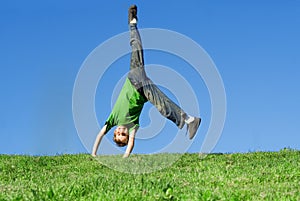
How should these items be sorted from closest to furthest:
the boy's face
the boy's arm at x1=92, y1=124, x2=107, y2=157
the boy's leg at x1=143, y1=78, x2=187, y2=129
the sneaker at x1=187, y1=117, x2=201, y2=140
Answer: the boy's leg at x1=143, y1=78, x2=187, y2=129
the sneaker at x1=187, y1=117, x2=201, y2=140
the boy's face
the boy's arm at x1=92, y1=124, x2=107, y2=157

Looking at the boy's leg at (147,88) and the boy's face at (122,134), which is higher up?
the boy's leg at (147,88)

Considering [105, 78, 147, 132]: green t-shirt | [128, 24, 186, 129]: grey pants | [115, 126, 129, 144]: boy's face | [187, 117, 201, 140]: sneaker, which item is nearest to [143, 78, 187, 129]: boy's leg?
[128, 24, 186, 129]: grey pants

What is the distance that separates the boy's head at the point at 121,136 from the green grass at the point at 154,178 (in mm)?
505

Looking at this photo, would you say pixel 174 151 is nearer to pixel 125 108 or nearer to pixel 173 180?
pixel 125 108

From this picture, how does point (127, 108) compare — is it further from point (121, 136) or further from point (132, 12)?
point (132, 12)

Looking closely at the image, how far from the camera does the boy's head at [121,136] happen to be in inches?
601

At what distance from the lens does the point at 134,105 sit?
50.1 ft

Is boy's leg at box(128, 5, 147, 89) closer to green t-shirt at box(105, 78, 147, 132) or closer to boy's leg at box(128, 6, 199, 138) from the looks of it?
boy's leg at box(128, 6, 199, 138)

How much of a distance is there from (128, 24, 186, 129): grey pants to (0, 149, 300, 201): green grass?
1034mm

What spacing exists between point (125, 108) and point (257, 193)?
677cm

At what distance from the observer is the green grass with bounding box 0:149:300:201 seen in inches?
342

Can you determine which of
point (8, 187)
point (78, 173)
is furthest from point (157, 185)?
point (78, 173)

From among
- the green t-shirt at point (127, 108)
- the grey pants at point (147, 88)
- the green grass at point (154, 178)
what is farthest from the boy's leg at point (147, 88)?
the green grass at point (154, 178)

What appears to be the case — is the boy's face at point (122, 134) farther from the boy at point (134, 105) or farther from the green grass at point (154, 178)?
the green grass at point (154, 178)
